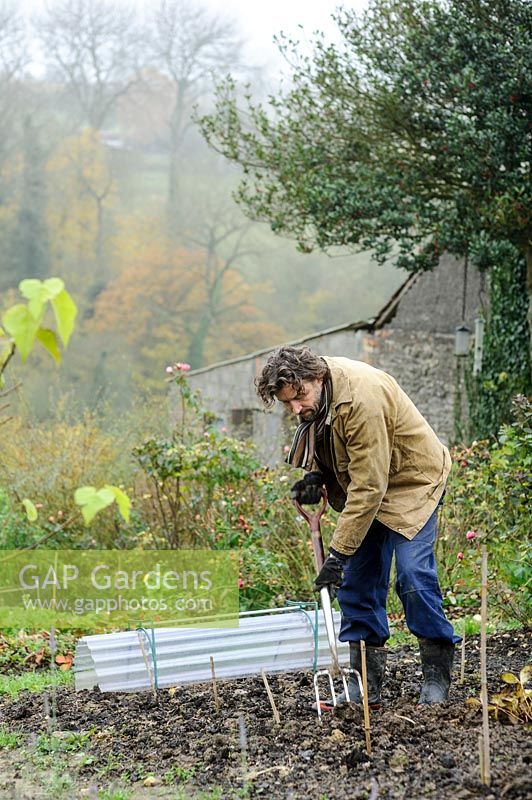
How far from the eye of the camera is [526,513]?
16.5ft

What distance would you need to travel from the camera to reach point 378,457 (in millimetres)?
3471

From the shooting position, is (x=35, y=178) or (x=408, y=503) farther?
(x=35, y=178)

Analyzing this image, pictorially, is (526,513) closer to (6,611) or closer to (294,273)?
(6,611)

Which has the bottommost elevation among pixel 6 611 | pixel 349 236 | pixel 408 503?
pixel 6 611

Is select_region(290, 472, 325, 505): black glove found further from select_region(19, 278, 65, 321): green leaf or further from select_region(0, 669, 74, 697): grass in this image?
select_region(19, 278, 65, 321): green leaf

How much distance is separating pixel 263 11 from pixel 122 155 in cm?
645

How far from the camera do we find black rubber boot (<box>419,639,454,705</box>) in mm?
3641

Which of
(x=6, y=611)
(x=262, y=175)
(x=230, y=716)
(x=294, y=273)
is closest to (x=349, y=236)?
(x=262, y=175)

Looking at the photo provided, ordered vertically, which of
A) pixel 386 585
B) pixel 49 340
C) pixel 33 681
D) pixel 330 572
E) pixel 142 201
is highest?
pixel 142 201

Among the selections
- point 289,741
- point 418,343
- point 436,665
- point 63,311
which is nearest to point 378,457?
point 436,665

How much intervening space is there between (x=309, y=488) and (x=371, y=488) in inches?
17.9

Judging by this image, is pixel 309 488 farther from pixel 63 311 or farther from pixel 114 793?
pixel 63 311

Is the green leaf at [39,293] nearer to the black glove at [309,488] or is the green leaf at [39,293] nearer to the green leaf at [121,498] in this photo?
the green leaf at [121,498]

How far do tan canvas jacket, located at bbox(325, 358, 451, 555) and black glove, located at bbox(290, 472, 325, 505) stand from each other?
12cm
